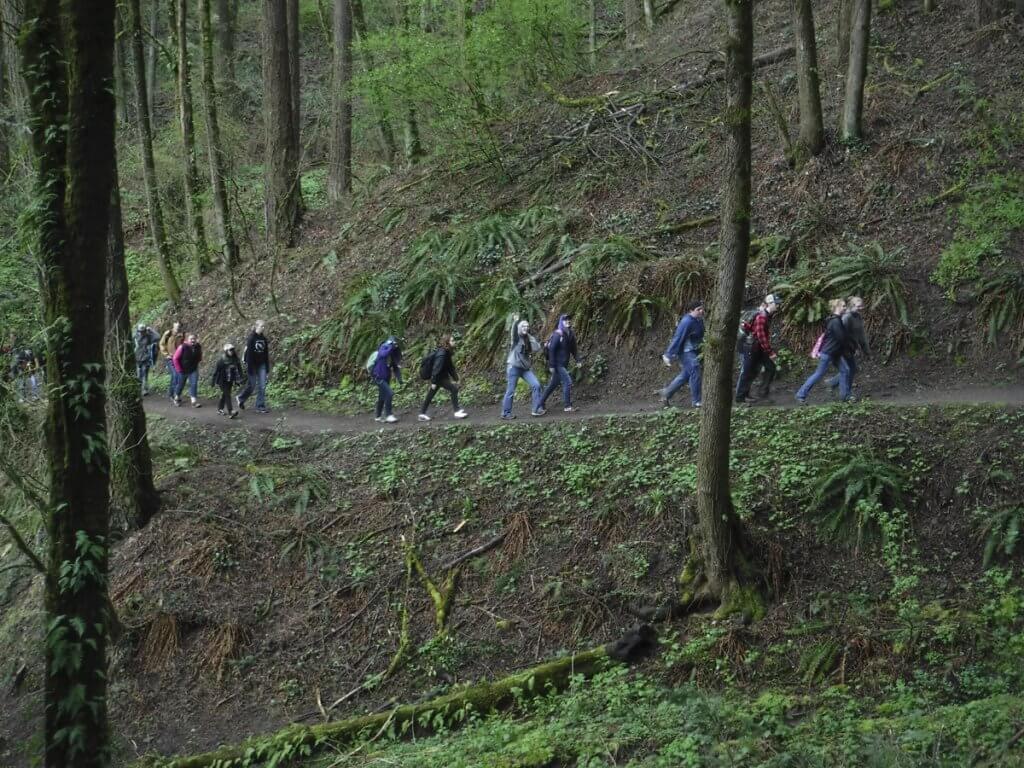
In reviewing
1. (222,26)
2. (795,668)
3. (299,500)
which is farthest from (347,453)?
(222,26)

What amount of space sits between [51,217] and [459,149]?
17.9 meters

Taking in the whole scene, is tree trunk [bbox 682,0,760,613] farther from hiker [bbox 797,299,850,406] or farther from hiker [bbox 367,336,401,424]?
hiker [bbox 367,336,401,424]

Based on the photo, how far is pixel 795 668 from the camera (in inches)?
340

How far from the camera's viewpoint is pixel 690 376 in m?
14.2

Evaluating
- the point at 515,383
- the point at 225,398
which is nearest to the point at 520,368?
the point at 515,383

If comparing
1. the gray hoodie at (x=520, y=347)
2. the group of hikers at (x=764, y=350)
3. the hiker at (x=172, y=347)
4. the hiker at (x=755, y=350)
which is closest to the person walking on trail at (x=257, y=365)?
the hiker at (x=172, y=347)

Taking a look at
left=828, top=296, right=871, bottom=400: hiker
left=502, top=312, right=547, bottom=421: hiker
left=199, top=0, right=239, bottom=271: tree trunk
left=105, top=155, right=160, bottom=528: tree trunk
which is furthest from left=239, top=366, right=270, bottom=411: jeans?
left=828, top=296, right=871, bottom=400: hiker

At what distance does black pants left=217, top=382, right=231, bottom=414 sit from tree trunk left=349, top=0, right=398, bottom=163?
875 cm

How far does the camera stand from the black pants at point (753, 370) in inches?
547

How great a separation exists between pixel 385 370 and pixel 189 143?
11604 mm

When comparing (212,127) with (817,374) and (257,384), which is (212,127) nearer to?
(257,384)

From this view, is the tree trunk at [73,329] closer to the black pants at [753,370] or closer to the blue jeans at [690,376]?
the blue jeans at [690,376]

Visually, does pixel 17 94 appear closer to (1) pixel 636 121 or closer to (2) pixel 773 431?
(2) pixel 773 431

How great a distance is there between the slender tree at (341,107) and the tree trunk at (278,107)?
1.44 m
